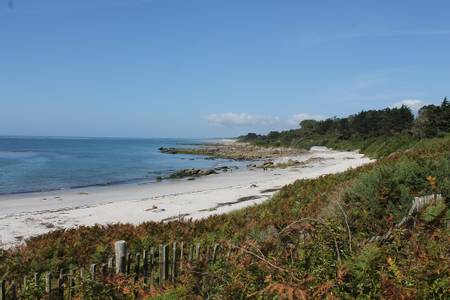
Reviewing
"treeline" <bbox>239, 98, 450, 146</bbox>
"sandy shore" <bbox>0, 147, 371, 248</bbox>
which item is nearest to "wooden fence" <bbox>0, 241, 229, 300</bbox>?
"sandy shore" <bbox>0, 147, 371, 248</bbox>

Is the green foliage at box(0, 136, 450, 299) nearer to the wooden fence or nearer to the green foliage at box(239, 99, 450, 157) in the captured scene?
the wooden fence

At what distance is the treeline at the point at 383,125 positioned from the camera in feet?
180

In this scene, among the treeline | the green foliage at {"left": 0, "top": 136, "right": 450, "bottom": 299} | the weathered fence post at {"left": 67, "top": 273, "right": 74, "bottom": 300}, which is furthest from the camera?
the treeline

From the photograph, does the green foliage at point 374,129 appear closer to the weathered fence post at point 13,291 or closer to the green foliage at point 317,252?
the green foliage at point 317,252

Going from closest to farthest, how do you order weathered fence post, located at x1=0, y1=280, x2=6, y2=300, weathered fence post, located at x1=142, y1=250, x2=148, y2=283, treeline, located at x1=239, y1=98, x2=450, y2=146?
weathered fence post, located at x1=0, y1=280, x2=6, y2=300, weathered fence post, located at x1=142, y1=250, x2=148, y2=283, treeline, located at x1=239, y1=98, x2=450, y2=146

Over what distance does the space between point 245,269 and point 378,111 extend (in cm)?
10209

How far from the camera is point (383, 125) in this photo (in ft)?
270

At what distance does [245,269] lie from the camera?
387cm

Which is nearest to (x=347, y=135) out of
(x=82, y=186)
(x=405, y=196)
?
(x=82, y=186)

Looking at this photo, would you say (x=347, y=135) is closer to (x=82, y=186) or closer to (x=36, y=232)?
(x=82, y=186)

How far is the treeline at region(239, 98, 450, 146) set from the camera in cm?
5481

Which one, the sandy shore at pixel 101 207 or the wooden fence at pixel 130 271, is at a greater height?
the wooden fence at pixel 130 271

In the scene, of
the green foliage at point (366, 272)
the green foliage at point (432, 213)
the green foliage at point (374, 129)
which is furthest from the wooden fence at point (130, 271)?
the green foliage at point (374, 129)

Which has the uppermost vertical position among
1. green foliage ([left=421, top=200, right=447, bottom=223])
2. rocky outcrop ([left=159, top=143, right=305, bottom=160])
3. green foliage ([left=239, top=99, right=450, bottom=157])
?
green foliage ([left=239, top=99, right=450, bottom=157])
